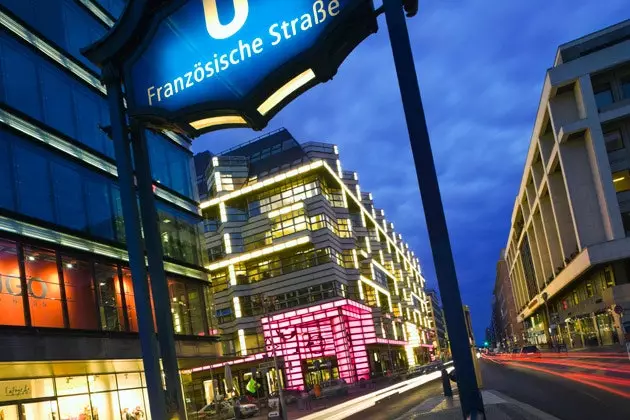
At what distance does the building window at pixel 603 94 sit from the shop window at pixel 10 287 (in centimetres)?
5676

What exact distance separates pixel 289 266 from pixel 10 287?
51173 millimetres

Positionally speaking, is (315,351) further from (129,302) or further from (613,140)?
(129,302)

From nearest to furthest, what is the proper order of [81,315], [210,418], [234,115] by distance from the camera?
[234,115] < [81,315] < [210,418]

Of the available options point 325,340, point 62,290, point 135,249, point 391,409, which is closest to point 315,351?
point 325,340

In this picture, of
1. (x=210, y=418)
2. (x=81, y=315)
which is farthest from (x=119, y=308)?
(x=210, y=418)

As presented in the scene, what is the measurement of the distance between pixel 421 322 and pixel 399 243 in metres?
18.6

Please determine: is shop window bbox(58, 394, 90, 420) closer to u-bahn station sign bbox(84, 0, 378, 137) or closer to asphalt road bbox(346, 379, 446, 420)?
asphalt road bbox(346, 379, 446, 420)

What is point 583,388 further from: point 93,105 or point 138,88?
point 93,105

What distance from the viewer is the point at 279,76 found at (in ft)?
22.3

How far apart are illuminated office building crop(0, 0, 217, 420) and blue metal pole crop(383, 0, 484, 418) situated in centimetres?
2048

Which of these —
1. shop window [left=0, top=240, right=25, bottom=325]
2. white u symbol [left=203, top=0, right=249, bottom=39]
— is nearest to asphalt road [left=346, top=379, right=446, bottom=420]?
shop window [left=0, top=240, right=25, bottom=325]

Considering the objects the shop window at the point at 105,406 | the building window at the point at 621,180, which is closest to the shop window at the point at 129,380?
the shop window at the point at 105,406

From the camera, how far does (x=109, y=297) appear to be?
1175 inches

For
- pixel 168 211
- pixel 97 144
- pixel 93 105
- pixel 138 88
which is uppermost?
pixel 93 105
